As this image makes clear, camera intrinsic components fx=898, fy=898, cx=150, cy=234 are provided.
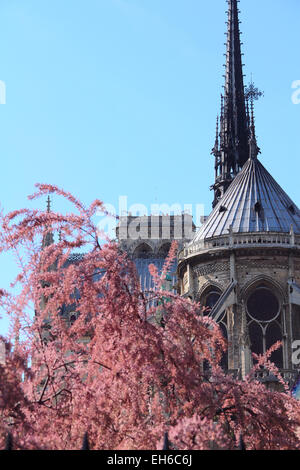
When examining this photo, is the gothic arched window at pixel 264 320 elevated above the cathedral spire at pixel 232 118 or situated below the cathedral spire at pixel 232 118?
below

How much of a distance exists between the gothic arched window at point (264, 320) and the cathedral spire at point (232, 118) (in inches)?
1161

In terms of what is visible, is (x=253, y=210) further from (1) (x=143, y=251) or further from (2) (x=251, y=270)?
(1) (x=143, y=251)

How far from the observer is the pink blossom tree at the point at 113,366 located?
12102 mm

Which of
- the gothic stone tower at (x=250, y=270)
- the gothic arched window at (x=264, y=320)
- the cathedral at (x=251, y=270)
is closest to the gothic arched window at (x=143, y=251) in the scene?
the cathedral at (x=251, y=270)

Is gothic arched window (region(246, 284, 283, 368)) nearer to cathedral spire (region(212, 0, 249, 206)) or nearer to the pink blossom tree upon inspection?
the pink blossom tree

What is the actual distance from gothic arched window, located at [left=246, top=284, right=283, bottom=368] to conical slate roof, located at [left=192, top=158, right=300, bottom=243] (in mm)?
2632

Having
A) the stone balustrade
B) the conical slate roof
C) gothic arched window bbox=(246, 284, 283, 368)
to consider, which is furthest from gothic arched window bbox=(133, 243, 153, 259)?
gothic arched window bbox=(246, 284, 283, 368)

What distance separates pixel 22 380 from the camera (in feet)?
39.6

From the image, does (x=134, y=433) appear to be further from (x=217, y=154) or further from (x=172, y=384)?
(x=217, y=154)

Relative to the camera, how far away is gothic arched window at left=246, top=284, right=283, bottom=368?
35.3 m

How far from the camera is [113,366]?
12.8 m

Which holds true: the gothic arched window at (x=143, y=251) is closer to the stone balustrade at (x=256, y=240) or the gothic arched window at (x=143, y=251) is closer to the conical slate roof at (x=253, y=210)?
the conical slate roof at (x=253, y=210)
